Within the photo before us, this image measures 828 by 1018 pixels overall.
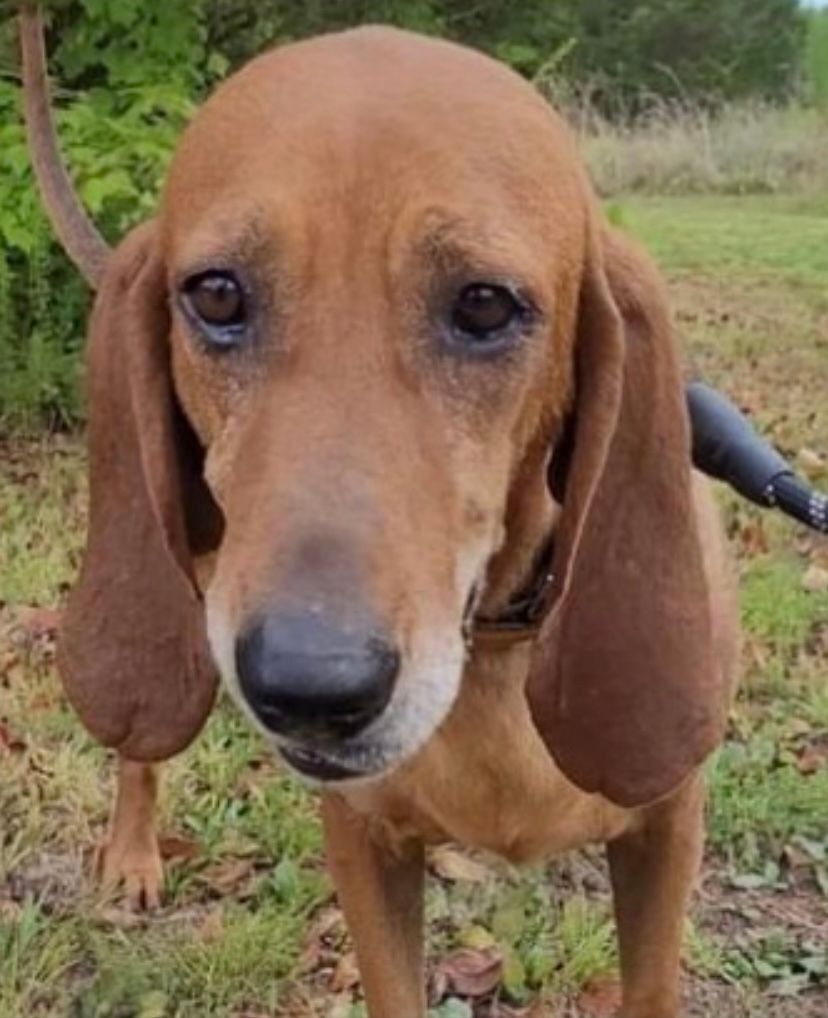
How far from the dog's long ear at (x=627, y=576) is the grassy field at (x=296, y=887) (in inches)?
46.3

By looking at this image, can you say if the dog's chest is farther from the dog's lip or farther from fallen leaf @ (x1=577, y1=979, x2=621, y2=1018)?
fallen leaf @ (x1=577, y1=979, x2=621, y2=1018)

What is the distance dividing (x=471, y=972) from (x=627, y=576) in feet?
4.62

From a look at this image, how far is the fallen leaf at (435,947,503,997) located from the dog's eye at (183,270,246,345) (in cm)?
185

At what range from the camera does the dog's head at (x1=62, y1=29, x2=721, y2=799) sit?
2322mm

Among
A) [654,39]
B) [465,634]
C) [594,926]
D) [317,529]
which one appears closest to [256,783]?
[594,926]

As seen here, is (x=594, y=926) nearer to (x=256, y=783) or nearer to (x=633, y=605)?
(x=256, y=783)

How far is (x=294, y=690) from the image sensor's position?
2232mm

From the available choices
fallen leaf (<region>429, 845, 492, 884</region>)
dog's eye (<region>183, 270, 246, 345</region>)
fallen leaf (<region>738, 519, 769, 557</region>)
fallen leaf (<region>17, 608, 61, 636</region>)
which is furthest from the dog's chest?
fallen leaf (<region>738, 519, 769, 557</region>)

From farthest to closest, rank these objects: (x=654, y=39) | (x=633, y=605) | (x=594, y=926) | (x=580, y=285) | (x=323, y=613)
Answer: (x=654, y=39) → (x=594, y=926) → (x=633, y=605) → (x=580, y=285) → (x=323, y=613)

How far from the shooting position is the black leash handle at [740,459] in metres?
3.74

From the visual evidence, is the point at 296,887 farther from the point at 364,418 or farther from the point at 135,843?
the point at 364,418

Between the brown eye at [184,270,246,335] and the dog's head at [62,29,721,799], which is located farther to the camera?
the brown eye at [184,270,246,335]

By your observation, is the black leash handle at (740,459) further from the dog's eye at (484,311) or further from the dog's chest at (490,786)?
the dog's eye at (484,311)

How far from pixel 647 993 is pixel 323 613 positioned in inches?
61.0
